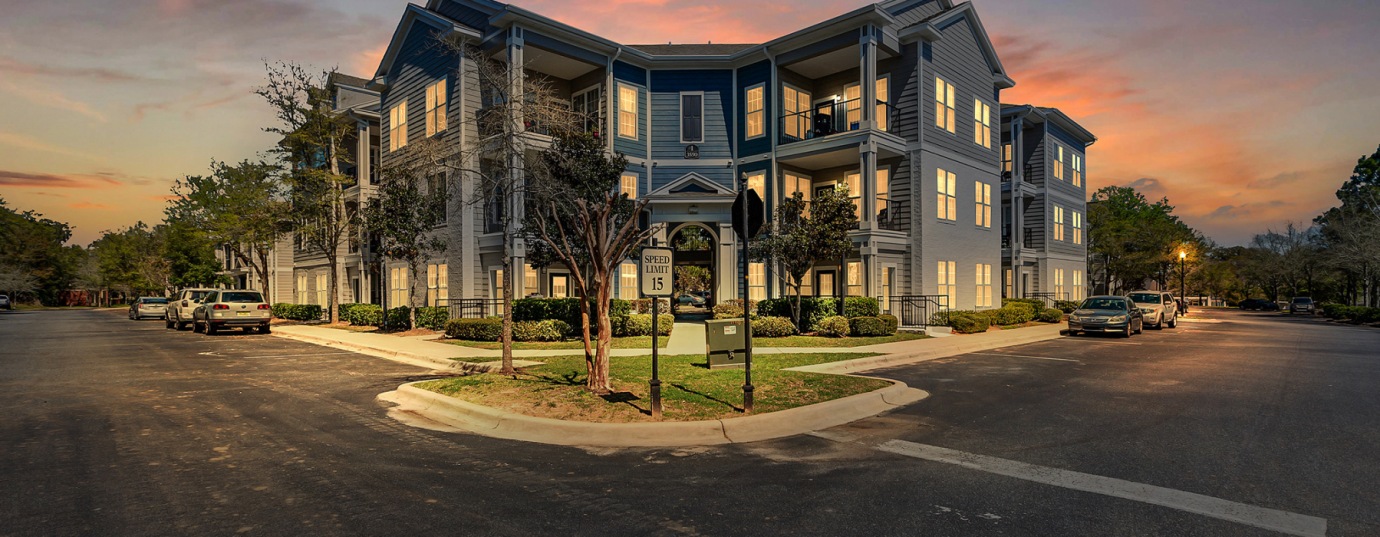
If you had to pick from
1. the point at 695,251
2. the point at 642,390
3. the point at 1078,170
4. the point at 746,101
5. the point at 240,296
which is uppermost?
the point at 746,101

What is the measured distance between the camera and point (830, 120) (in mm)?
26719

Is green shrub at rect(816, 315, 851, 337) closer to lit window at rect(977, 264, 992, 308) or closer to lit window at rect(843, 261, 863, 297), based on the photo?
lit window at rect(843, 261, 863, 297)

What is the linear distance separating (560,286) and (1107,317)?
19.6 m

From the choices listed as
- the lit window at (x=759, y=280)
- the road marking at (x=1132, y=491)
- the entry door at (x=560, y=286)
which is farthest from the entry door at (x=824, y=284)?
the road marking at (x=1132, y=491)

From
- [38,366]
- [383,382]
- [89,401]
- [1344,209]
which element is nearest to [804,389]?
[383,382]

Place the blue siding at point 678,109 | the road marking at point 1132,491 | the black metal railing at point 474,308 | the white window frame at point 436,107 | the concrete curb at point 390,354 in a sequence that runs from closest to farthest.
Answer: the road marking at point 1132,491 < the concrete curb at point 390,354 < the black metal railing at point 474,308 < the white window frame at point 436,107 < the blue siding at point 678,109

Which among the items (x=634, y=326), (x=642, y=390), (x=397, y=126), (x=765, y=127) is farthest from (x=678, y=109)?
(x=642, y=390)

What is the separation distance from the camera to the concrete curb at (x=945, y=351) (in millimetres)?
13534

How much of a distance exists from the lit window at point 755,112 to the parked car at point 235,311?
20.3 meters

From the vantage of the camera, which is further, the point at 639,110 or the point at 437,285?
the point at 639,110

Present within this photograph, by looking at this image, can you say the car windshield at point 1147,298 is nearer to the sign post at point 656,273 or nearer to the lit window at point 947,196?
the lit window at point 947,196

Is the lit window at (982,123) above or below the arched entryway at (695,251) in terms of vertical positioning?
above

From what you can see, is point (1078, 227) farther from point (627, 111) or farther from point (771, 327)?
point (627, 111)

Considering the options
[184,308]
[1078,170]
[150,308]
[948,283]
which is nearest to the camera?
[948,283]
